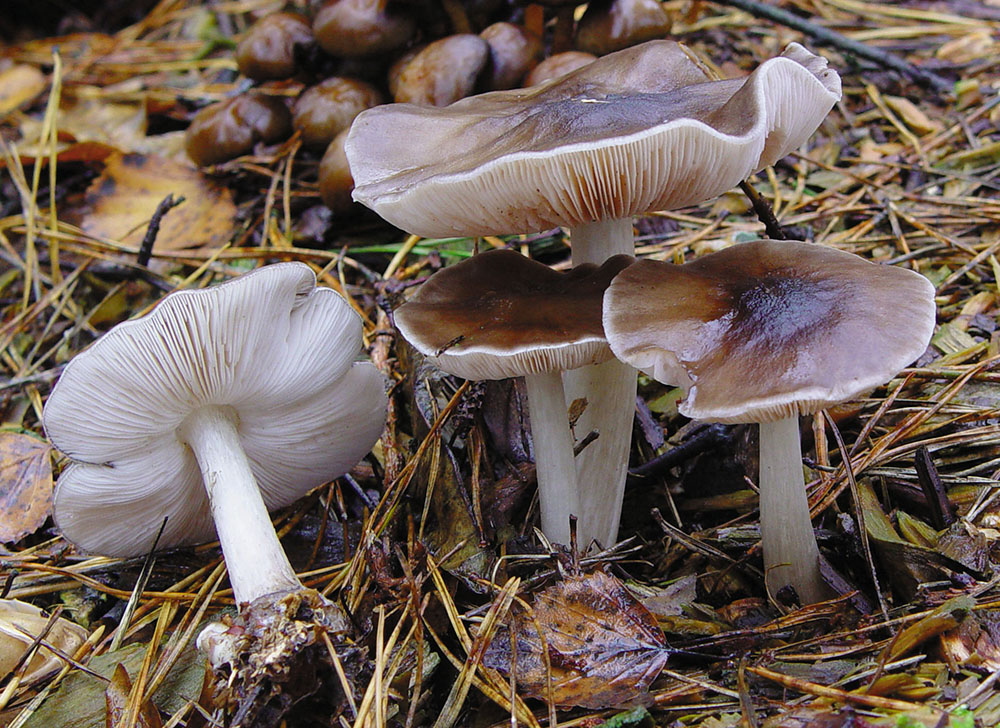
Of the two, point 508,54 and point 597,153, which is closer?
point 597,153

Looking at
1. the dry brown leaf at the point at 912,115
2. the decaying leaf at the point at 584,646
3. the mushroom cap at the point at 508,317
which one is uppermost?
the mushroom cap at the point at 508,317

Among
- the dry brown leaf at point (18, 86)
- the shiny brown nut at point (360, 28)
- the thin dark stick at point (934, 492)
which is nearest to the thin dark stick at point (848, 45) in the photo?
the shiny brown nut at point (360, 28)

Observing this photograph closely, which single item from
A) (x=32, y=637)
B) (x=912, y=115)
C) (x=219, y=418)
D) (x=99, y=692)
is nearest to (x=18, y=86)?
(x=219, y=418)

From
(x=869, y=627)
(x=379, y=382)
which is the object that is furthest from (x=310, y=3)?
(x=869, y=627)

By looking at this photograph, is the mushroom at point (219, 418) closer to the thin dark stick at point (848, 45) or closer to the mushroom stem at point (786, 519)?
the mushroom stem at point (786, 519)

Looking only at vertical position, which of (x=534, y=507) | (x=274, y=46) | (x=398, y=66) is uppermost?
(x=274, y=46)

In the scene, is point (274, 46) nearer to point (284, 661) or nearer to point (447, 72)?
point (447, 72)

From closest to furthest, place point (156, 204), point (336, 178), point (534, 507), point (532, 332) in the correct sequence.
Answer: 1. point (532, 332)
2. point (534, 507)
3. point (336, 178)
4. point (156, 204)
